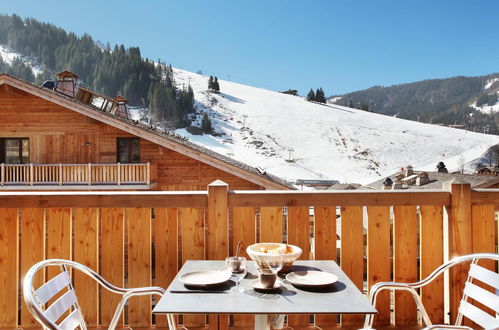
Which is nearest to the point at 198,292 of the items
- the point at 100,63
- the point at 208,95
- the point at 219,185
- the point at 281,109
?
the point at 219,185

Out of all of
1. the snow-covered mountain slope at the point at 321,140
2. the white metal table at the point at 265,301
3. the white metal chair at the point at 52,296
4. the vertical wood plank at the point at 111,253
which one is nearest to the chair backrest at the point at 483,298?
the white metal table at the point at 265,301

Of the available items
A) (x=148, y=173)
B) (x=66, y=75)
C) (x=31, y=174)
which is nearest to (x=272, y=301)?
(x=148, y=173)

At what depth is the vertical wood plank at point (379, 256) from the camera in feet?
9.88

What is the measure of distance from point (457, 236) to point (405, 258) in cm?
38

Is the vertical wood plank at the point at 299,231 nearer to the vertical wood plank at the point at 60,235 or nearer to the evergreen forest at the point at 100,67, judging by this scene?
the vertical wood plank at the point at 60,235

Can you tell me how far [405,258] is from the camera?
3047 millimetres

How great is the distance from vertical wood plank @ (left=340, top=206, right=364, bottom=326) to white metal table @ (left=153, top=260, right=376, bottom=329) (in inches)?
31.8

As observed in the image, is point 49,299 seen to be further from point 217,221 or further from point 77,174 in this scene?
point 77,174

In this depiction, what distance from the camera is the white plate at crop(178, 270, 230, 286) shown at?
2.15m

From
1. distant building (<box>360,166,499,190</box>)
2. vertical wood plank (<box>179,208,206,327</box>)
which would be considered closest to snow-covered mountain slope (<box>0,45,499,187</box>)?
distant building (<box>360,166,499,190</box>)

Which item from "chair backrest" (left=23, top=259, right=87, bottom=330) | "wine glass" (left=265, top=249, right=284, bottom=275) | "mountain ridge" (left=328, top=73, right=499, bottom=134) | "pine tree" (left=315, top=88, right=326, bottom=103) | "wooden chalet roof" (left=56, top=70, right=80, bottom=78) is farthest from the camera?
"mountain ridge" (left=328, top=73, right=499, bottom=134)

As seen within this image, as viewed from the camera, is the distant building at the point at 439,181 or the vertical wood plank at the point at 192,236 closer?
the vertical wood plank at the point at 192,236

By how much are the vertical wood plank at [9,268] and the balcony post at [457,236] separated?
3018mm

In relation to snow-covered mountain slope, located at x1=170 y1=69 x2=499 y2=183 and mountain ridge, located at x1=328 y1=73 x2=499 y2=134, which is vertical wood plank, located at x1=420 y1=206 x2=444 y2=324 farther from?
mountain ridge, located at x1=328 y1=73 x2=499 y2=134
